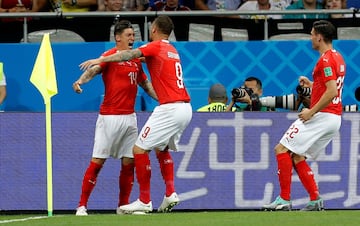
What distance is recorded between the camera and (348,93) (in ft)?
60.0

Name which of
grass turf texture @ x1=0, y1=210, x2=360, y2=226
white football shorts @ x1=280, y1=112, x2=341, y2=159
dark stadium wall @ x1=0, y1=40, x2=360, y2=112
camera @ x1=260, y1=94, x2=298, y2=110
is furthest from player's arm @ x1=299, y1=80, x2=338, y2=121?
dark stadium wall @ x1=0, y1=40, x2=360, y2=112

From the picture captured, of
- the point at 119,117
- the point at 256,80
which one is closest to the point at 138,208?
the point at 119,117

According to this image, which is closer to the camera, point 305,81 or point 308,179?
point 308,179

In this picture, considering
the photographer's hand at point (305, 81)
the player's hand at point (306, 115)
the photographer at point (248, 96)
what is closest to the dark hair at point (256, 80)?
the photographer at point (248, 96)

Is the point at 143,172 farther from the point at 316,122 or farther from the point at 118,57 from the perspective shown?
the point at 316,122

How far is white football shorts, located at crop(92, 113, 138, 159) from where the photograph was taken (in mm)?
15445

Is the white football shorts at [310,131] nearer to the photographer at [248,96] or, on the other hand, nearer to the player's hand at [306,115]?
the player's hand at [306,115]

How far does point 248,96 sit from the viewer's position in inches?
692

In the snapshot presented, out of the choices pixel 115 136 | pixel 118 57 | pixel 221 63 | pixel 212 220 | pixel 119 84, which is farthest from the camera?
pixel 221 63

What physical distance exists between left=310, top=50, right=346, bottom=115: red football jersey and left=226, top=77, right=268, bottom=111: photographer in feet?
8.94

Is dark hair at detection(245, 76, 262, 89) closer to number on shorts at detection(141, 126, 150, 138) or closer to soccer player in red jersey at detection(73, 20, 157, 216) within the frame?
soccer player in red jersey at detection(73, 20, 157, 216)

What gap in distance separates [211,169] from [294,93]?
1.73 m

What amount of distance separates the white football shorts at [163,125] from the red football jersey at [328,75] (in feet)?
4.89

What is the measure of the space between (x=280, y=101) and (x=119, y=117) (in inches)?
122
